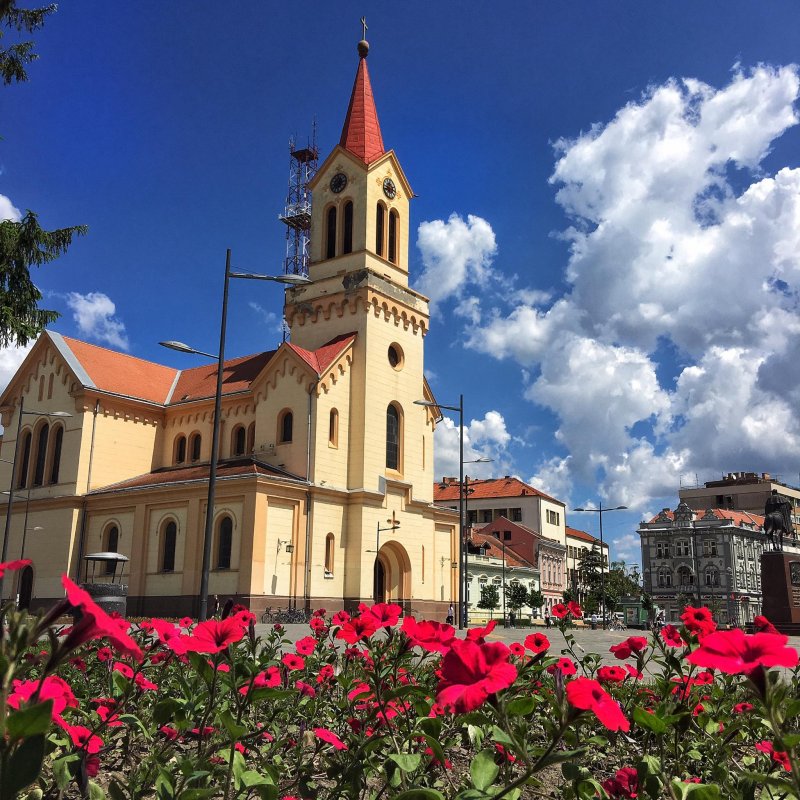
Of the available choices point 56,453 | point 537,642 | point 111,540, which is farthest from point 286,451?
point 537,642

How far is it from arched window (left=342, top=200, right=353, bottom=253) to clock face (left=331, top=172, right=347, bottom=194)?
3.24 feet

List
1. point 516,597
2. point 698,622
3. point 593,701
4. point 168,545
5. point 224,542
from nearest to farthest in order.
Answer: point 593,701
point 698,622
point 224,542
point 168,545
point 516,597

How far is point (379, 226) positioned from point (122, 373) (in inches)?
700

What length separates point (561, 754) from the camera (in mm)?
1789

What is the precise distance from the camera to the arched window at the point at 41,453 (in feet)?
145

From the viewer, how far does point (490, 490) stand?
103 meters

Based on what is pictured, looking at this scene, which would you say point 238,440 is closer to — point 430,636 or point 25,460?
point 25,460

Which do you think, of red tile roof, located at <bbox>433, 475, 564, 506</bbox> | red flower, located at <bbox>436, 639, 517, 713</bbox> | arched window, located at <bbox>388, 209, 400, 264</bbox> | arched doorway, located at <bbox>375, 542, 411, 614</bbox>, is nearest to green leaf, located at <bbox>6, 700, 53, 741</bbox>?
red flower, located at <bbox>436, 639, 517, 713</bbox>

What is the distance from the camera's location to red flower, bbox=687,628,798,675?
205 centimetres

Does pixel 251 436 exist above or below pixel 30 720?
above

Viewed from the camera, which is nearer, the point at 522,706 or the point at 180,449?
the point at 522,706

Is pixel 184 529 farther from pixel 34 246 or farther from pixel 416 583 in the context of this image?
pixel 34 246

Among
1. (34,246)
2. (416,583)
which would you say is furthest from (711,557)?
(34,246)

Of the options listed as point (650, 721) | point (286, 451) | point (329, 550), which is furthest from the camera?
point (286, 451)
